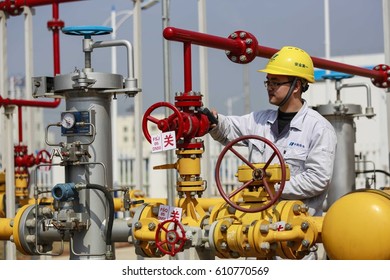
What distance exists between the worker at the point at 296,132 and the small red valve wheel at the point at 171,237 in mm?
588

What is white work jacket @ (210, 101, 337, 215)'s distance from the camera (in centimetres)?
433

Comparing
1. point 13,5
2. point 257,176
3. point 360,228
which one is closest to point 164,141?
point 257,176

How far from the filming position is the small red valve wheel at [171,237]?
3980 mm

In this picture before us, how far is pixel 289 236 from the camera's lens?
3826 mm

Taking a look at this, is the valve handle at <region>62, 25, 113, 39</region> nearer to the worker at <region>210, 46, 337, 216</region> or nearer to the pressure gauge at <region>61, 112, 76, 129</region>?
the pressure gauge at <region>61, 112, 76, 129</region>

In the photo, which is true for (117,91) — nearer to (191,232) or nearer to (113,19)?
(191,232)

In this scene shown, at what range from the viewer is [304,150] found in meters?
4.43

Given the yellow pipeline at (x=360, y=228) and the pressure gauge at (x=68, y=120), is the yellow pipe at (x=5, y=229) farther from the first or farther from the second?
the yellow pipeline at (x=360, y=228)

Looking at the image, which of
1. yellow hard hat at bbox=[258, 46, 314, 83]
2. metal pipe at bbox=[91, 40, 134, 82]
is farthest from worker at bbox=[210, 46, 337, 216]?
metal pipe at bbox=[91, 40, 134, 82]

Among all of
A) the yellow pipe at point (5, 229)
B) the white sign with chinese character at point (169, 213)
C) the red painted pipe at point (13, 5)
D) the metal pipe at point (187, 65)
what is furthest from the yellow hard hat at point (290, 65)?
the red painted pipe at point (13, 5)

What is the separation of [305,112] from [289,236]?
2.85 feet

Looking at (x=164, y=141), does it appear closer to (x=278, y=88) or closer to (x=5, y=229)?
(x=278, y=88)

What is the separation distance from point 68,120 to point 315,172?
4.21ft

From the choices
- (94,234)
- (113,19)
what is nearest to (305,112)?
(94,234)
